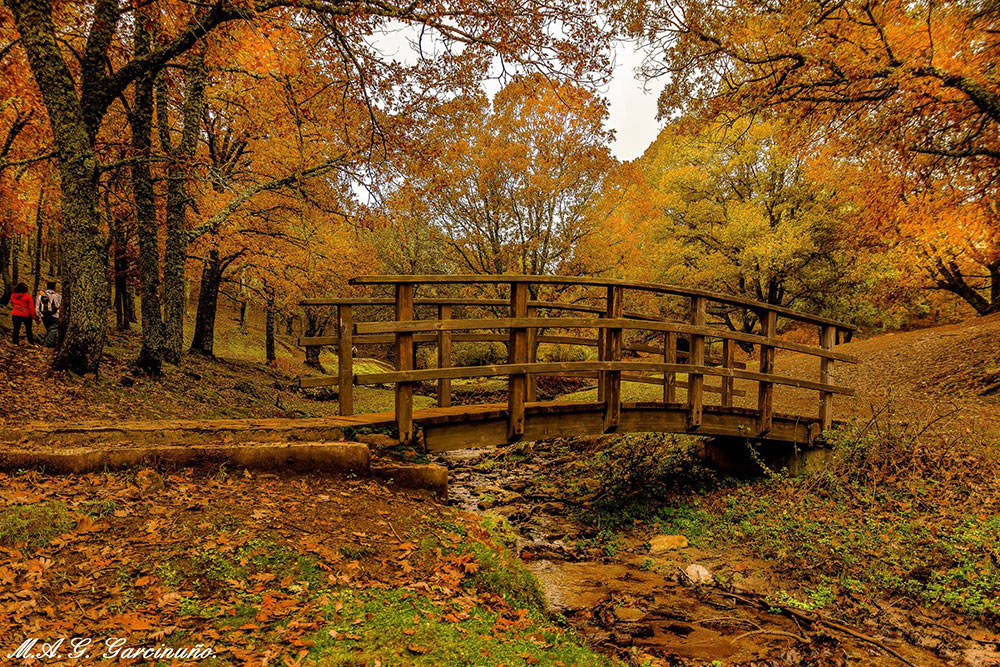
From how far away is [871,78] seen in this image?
8.13m

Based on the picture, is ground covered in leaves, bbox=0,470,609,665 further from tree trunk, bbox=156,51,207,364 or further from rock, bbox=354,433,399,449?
tree trunk, bbox=156,51,207,364

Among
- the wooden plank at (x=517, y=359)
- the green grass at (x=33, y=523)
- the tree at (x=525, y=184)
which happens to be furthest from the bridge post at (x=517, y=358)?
the tree at (x=525, y=184)

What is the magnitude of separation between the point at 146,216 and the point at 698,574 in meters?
13.2

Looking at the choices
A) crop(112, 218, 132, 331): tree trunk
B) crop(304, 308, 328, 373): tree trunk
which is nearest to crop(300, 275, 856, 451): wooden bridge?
crop(112, 218, 132, 331): tree trunk

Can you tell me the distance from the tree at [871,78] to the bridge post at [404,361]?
24.0 ft

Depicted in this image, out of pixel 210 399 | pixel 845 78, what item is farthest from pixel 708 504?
pixel 210 399

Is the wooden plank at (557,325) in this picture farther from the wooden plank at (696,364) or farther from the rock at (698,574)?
the rock at (698,574)

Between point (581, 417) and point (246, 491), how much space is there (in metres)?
4.41

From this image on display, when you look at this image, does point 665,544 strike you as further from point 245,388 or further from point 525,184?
point 525,184

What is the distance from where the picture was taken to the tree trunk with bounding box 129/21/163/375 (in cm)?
1080

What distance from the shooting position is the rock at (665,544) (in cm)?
686

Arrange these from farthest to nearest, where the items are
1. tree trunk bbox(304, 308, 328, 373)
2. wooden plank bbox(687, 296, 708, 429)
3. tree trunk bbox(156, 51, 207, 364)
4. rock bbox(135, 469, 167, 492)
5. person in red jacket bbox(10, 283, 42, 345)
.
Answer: tree trunk bbox(304, 308, 328, 373) < tree trunk bbox(156, 51, 207, 364) < person in red jacket bbox(10, 283, 42, 345) < wooden plank bbox(687, 296, 708, 429) < rock bbox(135, 469, 167, 492)

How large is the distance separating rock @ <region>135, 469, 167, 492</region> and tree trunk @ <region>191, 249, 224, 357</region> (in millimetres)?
14486

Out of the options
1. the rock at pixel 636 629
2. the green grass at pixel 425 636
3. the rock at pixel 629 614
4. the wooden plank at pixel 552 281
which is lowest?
the rock at pixel 629 614
